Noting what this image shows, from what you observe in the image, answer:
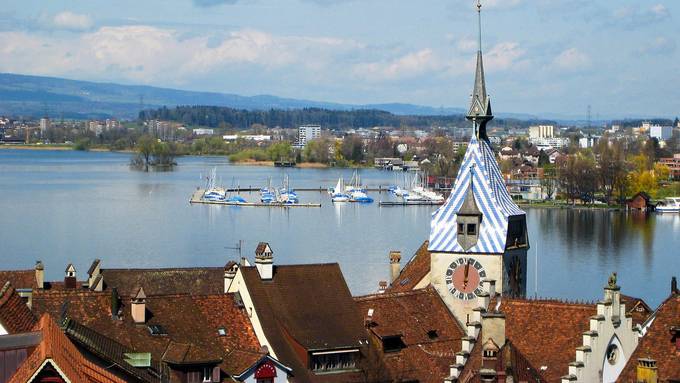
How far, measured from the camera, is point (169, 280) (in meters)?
26.8

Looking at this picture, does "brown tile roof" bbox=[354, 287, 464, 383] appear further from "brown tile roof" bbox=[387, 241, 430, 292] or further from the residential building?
the residential building

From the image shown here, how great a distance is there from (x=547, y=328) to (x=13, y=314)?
41.1 ft

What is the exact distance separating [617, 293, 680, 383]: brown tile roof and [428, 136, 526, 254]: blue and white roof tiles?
20.4ft

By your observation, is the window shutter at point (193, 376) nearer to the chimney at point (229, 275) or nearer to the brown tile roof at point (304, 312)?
the brown tile roof at point (304, 312)

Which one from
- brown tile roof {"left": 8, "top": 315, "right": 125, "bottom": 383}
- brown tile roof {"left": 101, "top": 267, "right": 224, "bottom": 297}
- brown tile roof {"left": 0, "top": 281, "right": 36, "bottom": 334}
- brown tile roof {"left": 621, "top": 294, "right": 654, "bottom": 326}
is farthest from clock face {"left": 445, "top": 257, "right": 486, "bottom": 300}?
brown tile roof {"left": 8, "top": 315, "right": 125, "bottom": 383}

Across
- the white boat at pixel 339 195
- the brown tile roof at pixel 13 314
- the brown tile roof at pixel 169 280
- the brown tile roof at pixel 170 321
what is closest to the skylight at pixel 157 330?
the brown tile roof at pixel 170 321

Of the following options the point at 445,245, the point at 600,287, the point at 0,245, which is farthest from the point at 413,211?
the point at 445,245

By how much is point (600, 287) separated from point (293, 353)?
33427 millimetres

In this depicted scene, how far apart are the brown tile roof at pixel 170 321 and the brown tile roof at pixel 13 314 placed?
26.3ft

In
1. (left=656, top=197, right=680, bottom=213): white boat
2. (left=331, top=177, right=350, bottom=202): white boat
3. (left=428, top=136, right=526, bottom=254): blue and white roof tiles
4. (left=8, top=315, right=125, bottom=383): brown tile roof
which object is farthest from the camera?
(left=331, top=177, right=350, bottom=202): white boat

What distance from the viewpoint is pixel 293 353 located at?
21.8 metres

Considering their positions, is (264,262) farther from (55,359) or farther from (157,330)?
(55,359)

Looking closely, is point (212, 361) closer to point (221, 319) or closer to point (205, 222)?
point (221, 319)

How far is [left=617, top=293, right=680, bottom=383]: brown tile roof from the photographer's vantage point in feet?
57.9
